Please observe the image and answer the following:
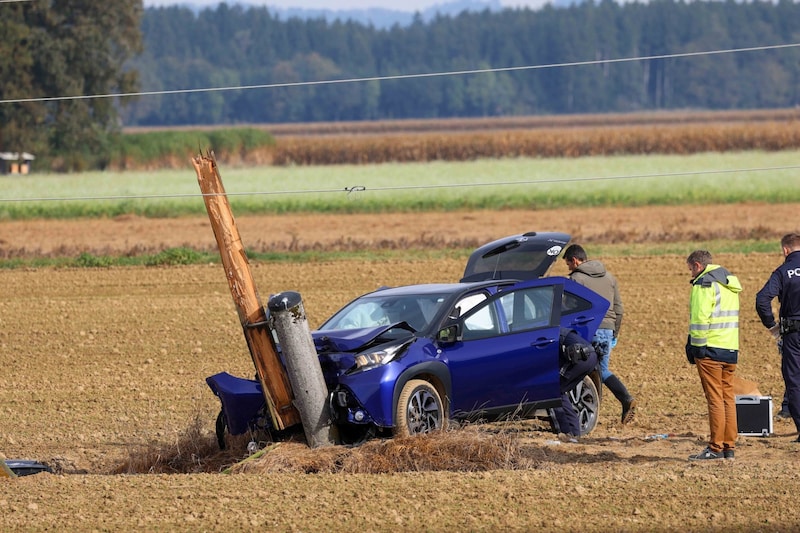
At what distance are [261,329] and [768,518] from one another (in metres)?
4.97

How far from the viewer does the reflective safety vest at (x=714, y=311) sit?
1192 centimetres

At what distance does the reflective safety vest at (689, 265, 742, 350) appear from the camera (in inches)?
469

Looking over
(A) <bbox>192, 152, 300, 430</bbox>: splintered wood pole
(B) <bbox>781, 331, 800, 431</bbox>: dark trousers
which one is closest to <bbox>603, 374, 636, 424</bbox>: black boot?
(B) <bbox>781, 331, 800, 431</bbox>: dark trousers

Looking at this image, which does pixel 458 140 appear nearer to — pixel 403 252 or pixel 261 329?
pixel 403 252

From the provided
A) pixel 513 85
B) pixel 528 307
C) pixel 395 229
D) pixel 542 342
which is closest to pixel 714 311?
pixel 542 342

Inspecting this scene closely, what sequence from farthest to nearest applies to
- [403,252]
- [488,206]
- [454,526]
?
[488,206]
[403,252]
[454,526]

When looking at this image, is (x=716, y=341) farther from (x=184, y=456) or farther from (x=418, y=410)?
(x=184, y=456)

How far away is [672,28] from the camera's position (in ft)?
630

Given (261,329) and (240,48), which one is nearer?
(261,329)

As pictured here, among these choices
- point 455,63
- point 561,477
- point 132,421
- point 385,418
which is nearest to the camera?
point 561,477

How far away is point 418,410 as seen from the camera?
12.4m

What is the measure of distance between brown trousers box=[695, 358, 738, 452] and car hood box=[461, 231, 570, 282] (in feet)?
9.14

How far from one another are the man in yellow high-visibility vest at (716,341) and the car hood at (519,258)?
2.59 m

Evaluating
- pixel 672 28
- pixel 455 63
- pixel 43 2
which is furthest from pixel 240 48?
pixel 43 2
